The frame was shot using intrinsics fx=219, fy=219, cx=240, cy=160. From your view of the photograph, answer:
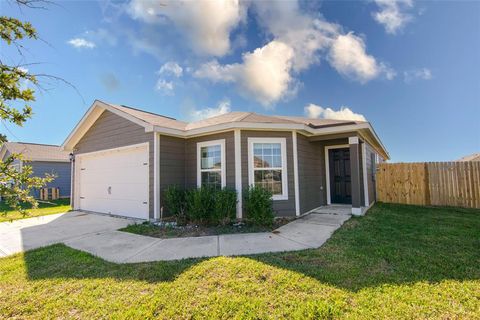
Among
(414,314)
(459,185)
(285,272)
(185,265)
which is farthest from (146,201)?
(459,185)

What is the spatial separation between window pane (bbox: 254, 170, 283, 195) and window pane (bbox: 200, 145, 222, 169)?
1.23 m

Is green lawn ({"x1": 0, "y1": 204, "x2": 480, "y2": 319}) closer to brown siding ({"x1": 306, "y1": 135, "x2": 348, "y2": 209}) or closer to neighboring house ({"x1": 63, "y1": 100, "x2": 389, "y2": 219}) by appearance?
neighboring house ({"x1": 63, "y1": 100, "x2": 389, "y2": 219})

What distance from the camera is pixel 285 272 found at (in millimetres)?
3090


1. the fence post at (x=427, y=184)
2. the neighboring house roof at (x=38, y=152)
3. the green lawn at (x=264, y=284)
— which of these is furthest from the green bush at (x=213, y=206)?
the neighboring house roof at (x=38, y=152)

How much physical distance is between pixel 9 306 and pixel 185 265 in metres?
2.01

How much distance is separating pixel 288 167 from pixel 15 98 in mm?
5819

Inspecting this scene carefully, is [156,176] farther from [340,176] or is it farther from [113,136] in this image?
[340,176]

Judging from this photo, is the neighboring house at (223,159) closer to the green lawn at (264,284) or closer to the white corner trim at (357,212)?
the white corner trim at (357,212)

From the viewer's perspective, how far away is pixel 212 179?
6895mm

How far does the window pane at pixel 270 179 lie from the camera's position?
6.43m

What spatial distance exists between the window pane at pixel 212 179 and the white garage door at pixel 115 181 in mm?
1840

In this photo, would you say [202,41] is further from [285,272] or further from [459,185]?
[459,185]

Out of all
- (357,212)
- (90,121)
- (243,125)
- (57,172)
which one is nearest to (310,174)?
(357,212)

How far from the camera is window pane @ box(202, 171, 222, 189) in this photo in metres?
6.73
